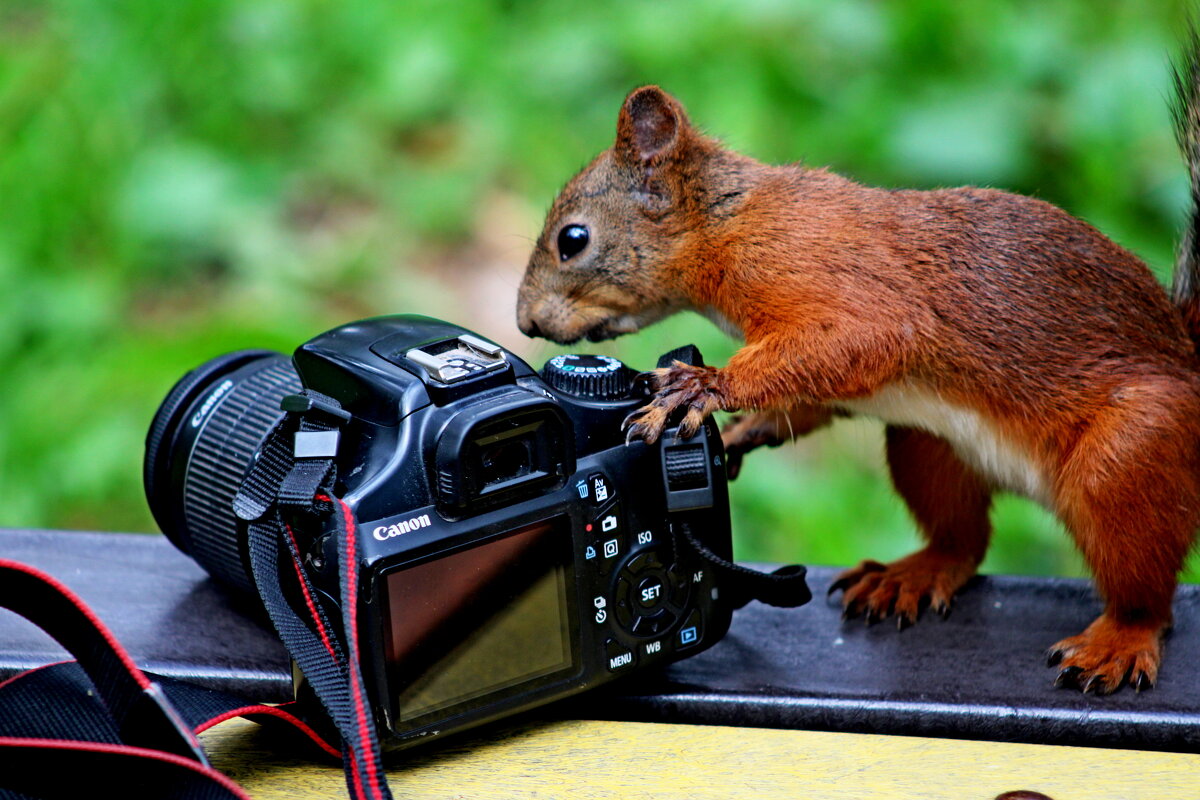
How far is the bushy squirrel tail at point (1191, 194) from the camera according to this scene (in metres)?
1.28

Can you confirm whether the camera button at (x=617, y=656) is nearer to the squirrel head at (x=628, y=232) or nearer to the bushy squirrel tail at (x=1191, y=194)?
the squirrel head at (x=628, y=232)

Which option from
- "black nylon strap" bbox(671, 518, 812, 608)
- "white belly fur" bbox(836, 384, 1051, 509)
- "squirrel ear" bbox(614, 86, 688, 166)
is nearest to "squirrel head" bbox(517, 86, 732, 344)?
"squirrel ear" bbox(614, 86, 688, 166)

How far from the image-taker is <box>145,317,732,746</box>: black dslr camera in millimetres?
953

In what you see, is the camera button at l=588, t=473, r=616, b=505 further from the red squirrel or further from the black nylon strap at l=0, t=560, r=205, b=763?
the black nylon strap at l=0, t=560, r=205, b=763

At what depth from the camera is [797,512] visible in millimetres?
2010

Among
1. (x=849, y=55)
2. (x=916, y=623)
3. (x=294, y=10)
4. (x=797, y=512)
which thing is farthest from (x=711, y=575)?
(x=294, y=10)

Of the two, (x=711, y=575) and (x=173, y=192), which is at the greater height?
(x=173, y=192)

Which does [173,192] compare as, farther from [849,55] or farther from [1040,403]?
[1040,403]

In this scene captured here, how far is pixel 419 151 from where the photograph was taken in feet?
8.36

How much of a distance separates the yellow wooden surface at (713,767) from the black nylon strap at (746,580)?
0.38ft

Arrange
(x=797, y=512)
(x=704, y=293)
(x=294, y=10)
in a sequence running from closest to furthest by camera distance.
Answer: (x=704, y=293), (x=797, y=512), (x=294, y=10)

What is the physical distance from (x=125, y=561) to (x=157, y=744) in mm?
500

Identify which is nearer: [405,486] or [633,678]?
[405,486]

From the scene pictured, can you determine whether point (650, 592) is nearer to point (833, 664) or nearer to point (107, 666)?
point (833, 664)
